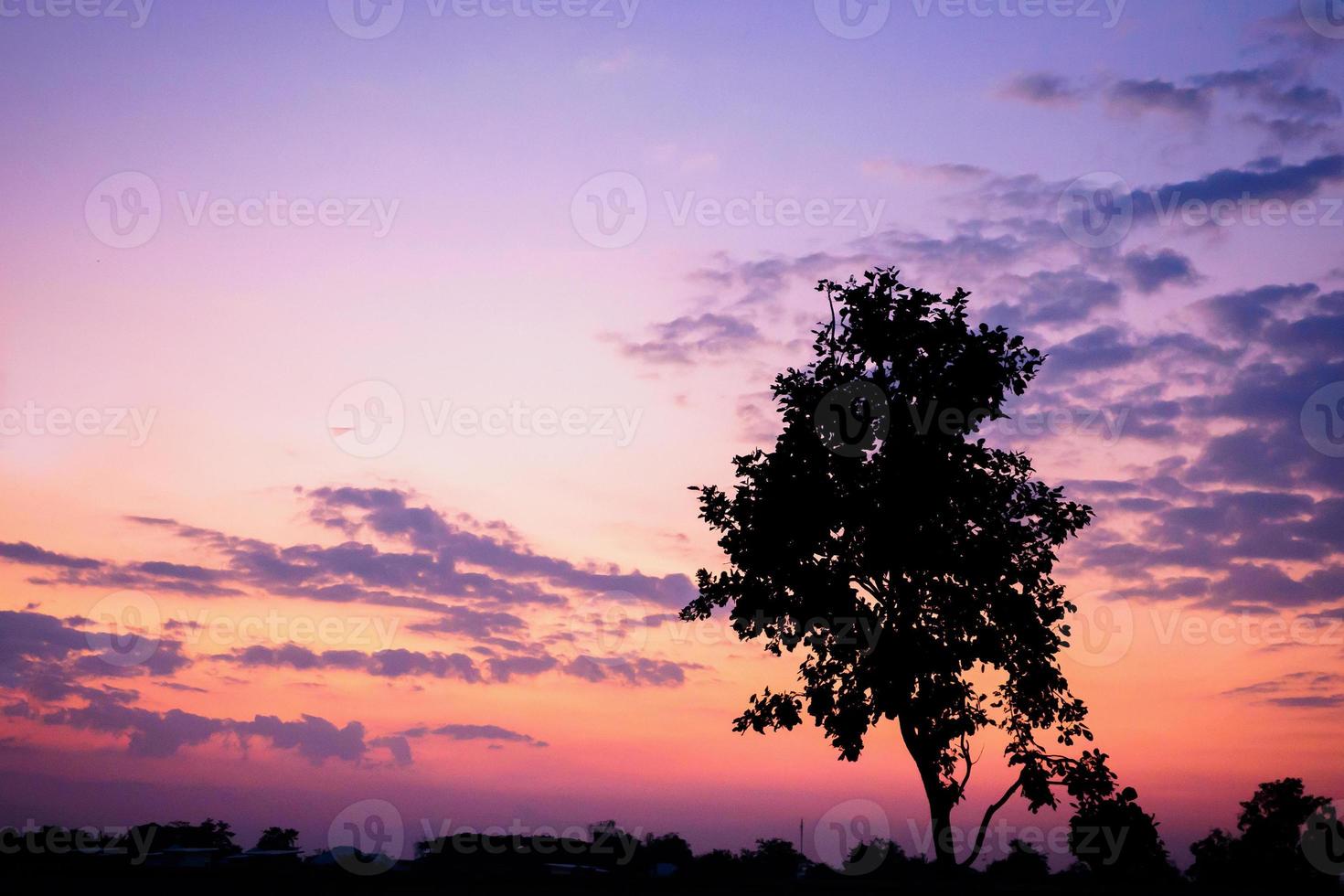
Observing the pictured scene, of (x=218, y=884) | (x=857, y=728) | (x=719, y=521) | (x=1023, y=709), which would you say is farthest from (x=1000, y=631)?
(x=218, y=884)

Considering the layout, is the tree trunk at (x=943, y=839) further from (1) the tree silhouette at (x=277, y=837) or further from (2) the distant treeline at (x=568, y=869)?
(1) the tree silhouette at (x=277, y=837)

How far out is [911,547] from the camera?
118 ft

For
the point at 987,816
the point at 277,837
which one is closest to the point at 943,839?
the point at 987,816

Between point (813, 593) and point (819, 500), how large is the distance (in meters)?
2.95

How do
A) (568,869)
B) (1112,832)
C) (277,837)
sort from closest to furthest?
1. (1112,832)
2. (568,869)
3. (277,837)

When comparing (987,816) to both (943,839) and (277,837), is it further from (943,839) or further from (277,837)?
(277,837)

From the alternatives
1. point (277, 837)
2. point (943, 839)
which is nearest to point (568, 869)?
point (943, 839)

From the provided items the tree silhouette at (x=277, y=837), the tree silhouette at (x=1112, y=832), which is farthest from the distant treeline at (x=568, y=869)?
the tree silhouette at (x=277, y=837)

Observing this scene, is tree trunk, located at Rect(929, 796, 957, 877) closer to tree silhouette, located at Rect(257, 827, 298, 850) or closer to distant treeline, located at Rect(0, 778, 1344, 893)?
distant treeline, located at Rect(0, 778, 1344, 893)

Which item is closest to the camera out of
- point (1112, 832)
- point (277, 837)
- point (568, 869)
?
point (1112, 832)

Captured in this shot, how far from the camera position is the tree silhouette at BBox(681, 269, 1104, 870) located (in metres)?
35.8

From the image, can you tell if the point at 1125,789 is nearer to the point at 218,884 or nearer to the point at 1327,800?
the point at 218,884

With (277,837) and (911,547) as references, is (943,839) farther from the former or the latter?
(277,837)

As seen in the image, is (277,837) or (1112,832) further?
(277,837)
